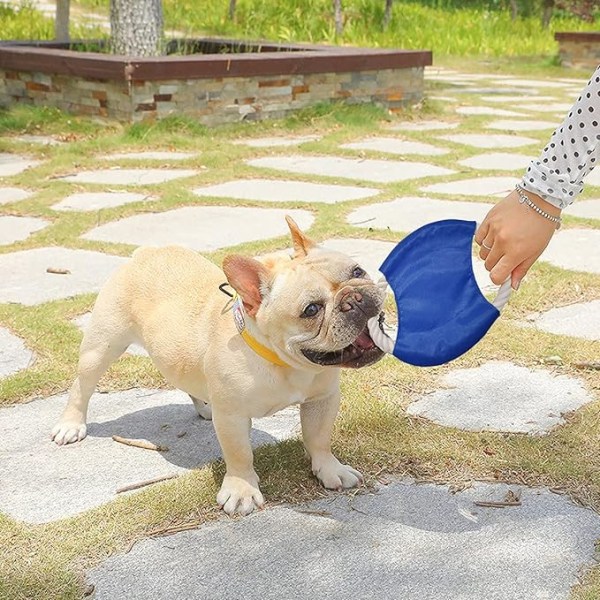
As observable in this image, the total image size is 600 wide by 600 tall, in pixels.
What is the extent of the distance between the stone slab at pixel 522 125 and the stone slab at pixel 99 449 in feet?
18.6

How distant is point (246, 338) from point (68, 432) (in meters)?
0.72

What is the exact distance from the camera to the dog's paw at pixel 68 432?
A: 2.64 meters

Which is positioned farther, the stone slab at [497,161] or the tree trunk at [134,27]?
the tree trunk at [134,27]

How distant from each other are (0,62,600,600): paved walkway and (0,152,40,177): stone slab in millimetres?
959

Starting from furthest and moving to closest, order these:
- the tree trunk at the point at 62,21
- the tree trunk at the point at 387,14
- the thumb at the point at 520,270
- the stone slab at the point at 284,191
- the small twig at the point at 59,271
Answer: the tree trunk at the point at 387,14 → the tree trunk at the point at 62,21 → the stone slab at the point at 284,191 → the small twig at the point at 59,271 → the thumb at the point at 520,270

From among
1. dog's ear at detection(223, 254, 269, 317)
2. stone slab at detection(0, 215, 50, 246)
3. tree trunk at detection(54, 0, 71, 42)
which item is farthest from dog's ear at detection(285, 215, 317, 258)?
tree trunk at detection(54, 0, 71, 42)

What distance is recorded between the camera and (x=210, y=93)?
7.43m

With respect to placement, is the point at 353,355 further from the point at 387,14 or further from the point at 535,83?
the point at 387,14

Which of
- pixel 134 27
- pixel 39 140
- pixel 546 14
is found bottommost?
pixel 39 140

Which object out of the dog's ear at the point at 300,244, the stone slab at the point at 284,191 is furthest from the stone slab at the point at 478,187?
the dog's ear at the point at 300,244

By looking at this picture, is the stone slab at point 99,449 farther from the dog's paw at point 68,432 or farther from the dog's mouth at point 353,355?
the dog's mouth at point 353,355

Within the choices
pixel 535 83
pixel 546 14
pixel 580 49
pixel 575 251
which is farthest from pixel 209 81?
pixel 546 14

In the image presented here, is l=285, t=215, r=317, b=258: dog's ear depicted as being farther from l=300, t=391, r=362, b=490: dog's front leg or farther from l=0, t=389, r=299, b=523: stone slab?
l=0, t=389, r=299, b=523: stone slab

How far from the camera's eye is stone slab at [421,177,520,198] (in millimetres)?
5461
